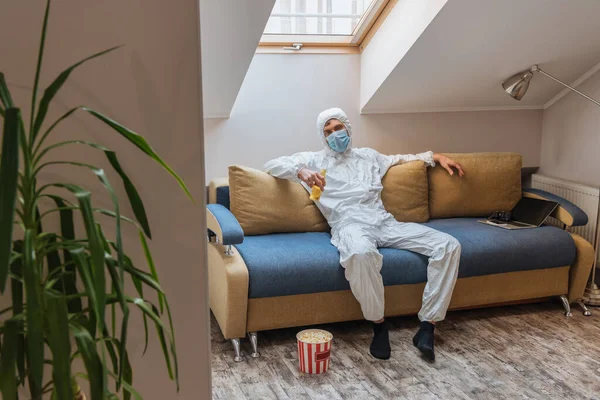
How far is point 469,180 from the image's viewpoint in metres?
4.05

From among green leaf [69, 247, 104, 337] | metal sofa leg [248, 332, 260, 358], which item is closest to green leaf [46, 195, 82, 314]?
green leaf [69, 247, 104, 337]

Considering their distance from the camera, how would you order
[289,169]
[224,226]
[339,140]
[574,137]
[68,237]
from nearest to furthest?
[68,237] < [224,226] < [289,169] < [339,140] < [574,137]

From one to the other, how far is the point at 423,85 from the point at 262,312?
5.84 ft

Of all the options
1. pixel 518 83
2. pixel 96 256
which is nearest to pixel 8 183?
pixel 96 256

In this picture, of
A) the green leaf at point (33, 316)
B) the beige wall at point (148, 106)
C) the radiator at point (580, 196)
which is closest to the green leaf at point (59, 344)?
the green leaf at point (33, 316)

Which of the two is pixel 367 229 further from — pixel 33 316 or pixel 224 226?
pixel 33 316

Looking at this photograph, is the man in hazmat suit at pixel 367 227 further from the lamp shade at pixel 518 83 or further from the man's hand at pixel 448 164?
the lamp shade at pixel 518 83

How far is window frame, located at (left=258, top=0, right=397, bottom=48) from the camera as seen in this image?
387 centimetres

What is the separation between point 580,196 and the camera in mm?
4094

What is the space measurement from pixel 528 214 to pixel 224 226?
6.26 ft

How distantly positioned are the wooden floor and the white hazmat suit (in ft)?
0.75

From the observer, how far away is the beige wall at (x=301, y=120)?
3.99 metres

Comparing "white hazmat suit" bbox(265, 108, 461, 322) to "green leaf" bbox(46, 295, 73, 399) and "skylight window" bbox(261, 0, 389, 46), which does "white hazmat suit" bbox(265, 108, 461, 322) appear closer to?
"skylight window" bbox(261, 0, 389, 46)

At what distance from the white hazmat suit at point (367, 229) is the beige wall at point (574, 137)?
3.52 feet
